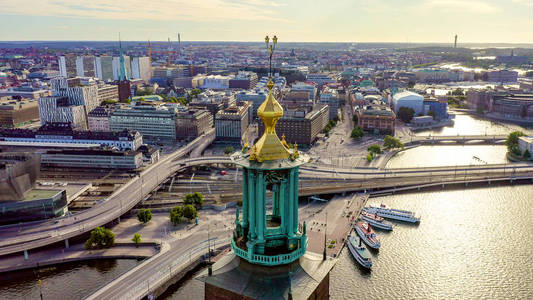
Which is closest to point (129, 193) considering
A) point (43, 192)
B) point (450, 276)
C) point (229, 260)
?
point (43, 192)

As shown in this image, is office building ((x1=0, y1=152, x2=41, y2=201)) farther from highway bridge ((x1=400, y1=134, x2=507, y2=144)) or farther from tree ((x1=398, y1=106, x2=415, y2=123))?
tree ((x1=398, y1=106, x2=415, y2=123))

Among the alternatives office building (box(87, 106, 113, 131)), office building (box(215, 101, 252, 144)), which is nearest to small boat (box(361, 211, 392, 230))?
office building (box(215, 101, 252, 144))

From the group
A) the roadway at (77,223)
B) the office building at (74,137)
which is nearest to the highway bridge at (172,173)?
the roadway at (77,223)

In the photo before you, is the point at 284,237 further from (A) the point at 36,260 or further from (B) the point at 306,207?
(B) the point at 306,207

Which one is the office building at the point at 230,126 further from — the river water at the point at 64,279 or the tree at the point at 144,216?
the river water at the point at 64,279

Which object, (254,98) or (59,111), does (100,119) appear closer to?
(59,111)
